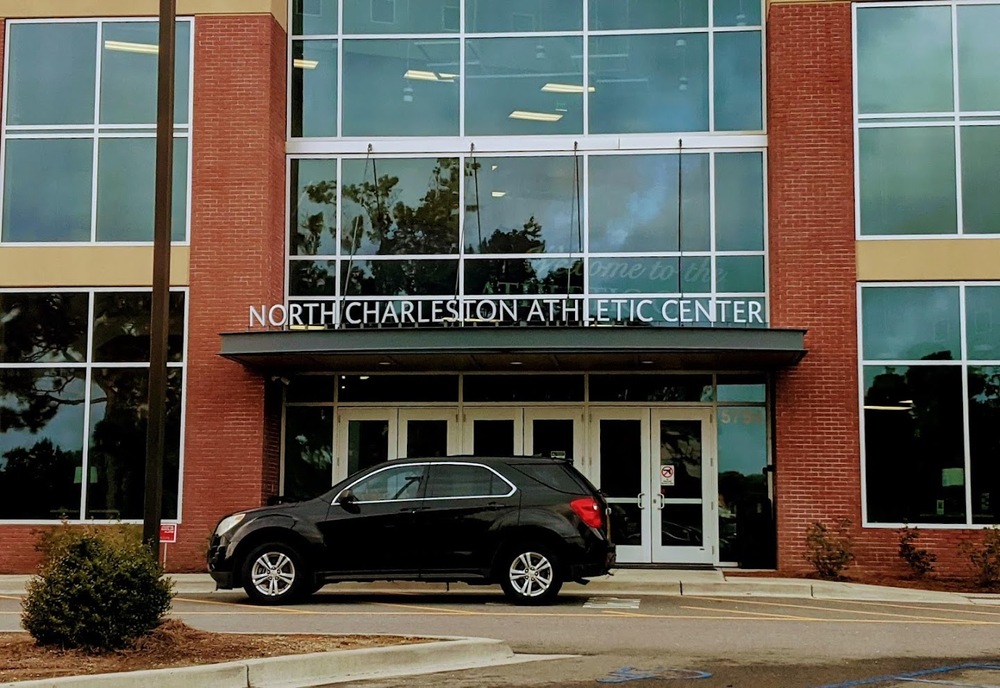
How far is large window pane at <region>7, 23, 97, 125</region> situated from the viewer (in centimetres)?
2127

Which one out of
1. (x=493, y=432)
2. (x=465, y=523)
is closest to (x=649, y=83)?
(x=493, y=432)

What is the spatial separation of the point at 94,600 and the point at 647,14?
1429 cm

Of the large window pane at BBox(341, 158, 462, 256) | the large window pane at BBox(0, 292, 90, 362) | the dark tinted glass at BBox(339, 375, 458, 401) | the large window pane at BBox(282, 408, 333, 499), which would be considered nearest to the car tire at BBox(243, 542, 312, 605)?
the large window pane at BBox(282, 408, 333, 499)

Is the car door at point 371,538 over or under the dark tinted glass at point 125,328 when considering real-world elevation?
under

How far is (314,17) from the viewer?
22.1 metres

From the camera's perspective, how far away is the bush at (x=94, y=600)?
33.5ft

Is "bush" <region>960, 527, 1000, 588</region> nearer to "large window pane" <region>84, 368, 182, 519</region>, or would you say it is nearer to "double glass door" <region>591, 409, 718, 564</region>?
"double glass door" <region>591, 409, 718, 564</region>

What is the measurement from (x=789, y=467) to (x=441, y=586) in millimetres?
5336

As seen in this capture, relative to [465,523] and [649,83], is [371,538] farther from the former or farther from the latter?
[649,83]

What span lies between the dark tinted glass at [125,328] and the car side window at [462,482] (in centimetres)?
626

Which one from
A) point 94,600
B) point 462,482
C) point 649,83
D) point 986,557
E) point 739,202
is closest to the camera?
point 94,600

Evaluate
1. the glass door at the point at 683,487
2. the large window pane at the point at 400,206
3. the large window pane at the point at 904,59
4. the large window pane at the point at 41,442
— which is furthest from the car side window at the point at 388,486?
the large window pane at the point at 904,59

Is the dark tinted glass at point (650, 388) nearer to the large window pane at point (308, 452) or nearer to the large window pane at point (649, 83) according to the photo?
the large window pane at point (649, 83)

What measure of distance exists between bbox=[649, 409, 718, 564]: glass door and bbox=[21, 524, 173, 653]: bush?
11288 millimetres
